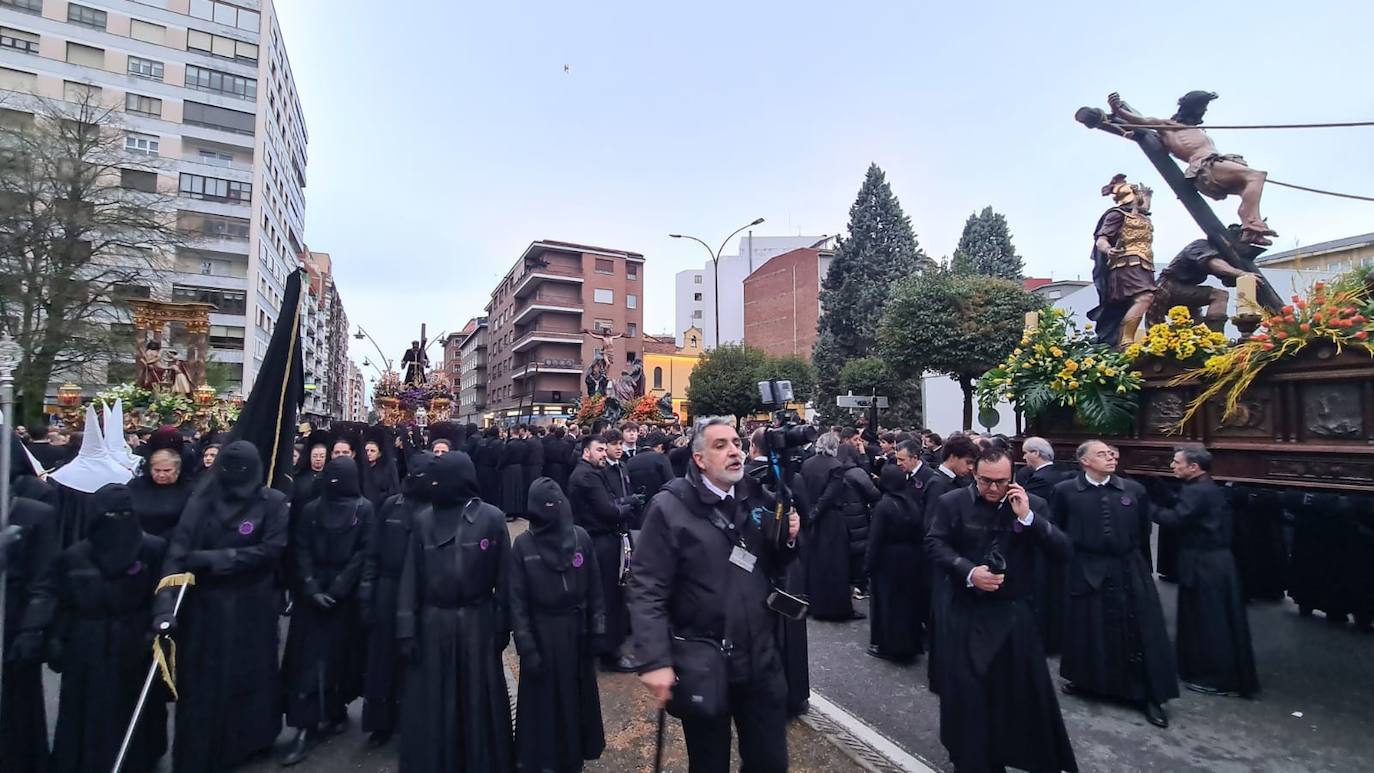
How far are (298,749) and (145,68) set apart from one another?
5166 cm

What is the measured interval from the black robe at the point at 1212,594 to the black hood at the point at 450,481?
5.41 m

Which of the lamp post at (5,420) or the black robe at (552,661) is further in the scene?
the black robe at (552,661)

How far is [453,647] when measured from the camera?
12.5ft

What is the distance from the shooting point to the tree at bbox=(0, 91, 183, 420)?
20.7 m

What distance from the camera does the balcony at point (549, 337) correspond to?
206 ft

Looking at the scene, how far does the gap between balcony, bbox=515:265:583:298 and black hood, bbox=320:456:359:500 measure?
5995 cm

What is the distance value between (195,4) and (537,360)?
3471cm

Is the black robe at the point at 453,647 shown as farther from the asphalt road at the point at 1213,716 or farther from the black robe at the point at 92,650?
the asphalt road at the point at 1213,716

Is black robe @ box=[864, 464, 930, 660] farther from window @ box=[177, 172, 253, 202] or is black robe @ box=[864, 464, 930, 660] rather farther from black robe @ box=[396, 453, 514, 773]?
window @ box=[177, 172, 253, 202]

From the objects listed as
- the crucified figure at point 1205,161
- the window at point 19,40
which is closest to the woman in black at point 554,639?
the crucified figure at point 1205,161

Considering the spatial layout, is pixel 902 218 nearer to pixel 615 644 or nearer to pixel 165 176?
pixel 615 644

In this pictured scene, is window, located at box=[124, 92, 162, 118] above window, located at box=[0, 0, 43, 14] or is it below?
below

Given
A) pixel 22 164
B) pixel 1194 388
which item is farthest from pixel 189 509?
pixel 22 164

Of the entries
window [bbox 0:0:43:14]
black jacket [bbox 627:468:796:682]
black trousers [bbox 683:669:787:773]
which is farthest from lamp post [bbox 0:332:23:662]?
window [bbox 0:0:43:14]
